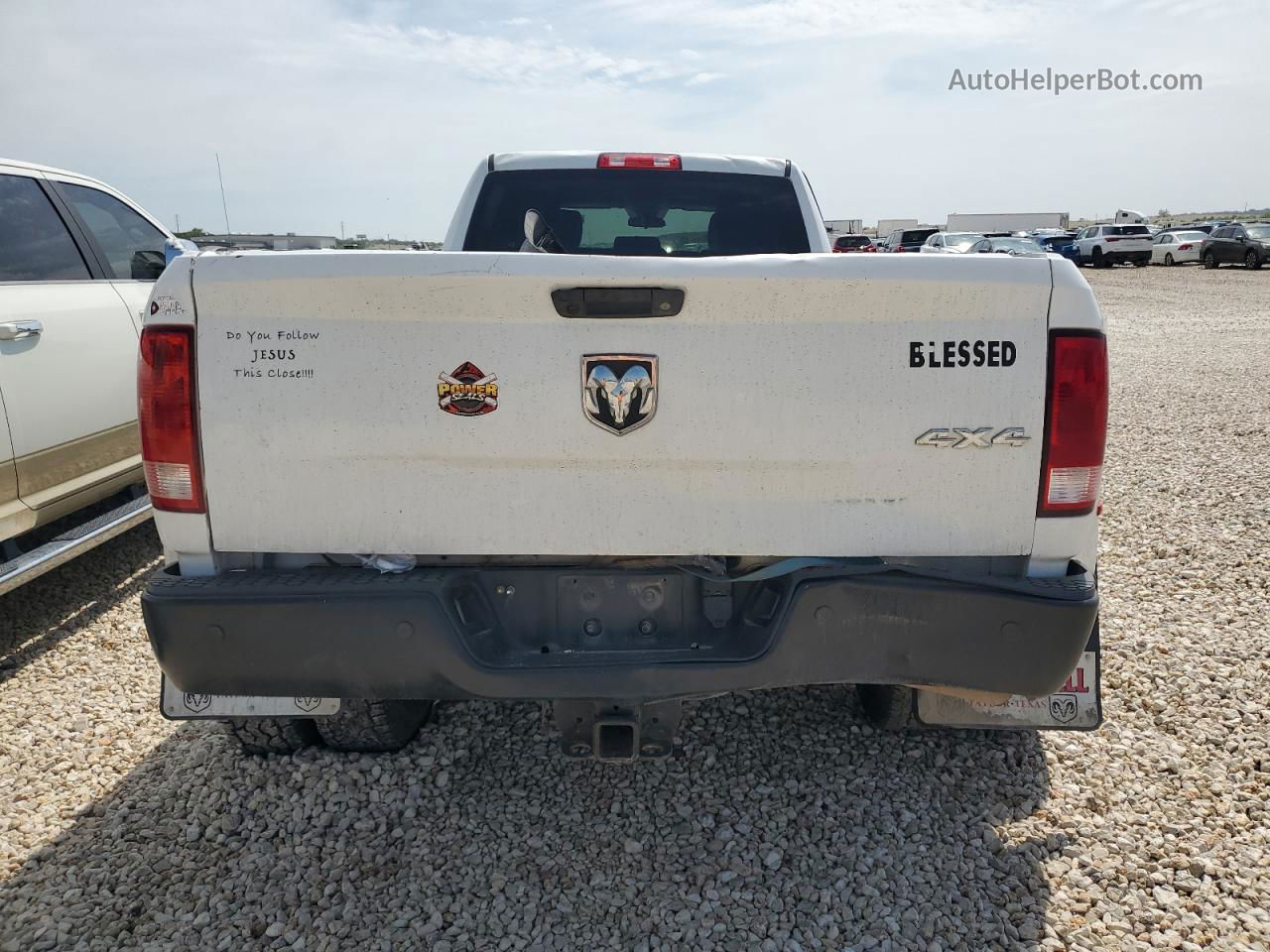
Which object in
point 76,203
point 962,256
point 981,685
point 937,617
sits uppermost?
point 76,203

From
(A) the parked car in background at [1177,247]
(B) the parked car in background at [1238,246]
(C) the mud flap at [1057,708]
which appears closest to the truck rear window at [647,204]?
(C) the mud flap at [1057,708]

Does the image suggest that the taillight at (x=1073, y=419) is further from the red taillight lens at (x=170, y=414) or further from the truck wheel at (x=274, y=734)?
the truck wheel at (x=274, y=734)

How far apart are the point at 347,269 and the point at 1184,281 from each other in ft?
99.2

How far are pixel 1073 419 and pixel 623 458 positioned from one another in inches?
42.0

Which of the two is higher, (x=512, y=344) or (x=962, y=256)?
(x=962, y=256)

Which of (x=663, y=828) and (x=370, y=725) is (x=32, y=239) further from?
(x=663, y=828)

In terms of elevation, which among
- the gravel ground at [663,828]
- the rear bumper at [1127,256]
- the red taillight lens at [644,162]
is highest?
the red taillight lens at [644,162]

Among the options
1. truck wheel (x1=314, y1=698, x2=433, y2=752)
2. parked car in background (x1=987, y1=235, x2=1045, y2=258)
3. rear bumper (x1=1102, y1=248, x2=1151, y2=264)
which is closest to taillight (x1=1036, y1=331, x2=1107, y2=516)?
truck wheel (x1=314, y1=698, x2=433, y2=752)

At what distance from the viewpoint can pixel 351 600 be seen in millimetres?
2182

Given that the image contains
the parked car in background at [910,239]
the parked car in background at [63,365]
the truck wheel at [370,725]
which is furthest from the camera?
the parked car in background at [910,239]

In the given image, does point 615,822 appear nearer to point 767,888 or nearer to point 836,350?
point 767,888

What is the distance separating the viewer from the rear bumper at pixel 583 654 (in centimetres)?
217

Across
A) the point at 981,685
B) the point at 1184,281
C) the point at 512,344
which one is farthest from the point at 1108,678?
the point at 1184,281

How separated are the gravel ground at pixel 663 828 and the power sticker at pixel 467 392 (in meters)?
1.35
